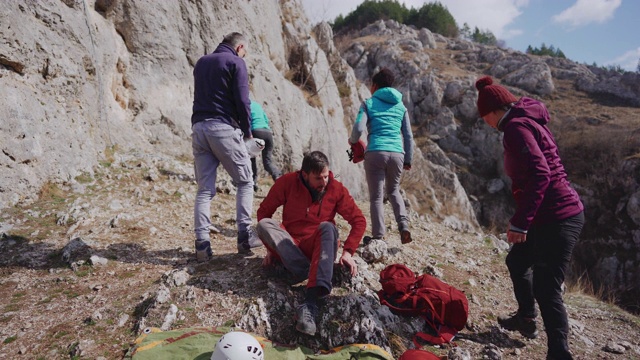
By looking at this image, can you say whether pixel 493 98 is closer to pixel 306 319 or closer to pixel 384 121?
pixel 384 121

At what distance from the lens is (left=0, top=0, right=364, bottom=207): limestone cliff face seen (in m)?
5.43

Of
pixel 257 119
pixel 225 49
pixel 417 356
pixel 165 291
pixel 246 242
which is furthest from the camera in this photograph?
pixel 257 119

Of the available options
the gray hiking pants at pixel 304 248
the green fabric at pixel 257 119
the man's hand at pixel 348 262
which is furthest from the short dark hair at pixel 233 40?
the green fabric at pixel 257 119

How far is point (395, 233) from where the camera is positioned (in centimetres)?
690

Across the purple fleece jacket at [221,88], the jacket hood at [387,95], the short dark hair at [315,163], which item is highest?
the jacket hood at [387,95]

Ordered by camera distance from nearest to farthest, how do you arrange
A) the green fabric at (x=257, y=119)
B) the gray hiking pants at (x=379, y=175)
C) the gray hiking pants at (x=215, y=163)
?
1. the gray hiking pants at (x=215, y=163)
2. the gray hiking pants at (x=379, y=175)
3. the green fabric at (x=257, y=119)

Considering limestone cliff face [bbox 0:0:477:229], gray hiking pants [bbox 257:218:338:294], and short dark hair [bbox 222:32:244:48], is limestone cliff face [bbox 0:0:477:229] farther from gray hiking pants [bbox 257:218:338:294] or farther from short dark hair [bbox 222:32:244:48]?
gray hiking pants [bbox 257:218:338:294]

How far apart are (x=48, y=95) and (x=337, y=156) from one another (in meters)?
9.15

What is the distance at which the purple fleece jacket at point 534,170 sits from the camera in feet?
8.88

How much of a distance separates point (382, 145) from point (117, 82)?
6142mm

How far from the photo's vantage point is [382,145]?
4844 millimetres

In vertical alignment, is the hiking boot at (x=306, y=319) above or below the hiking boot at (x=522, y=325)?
above

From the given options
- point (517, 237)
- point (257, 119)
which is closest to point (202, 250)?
point (517, 237)

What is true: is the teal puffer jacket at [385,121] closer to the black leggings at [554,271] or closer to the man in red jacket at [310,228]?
the man in red jacket at [310,228]
